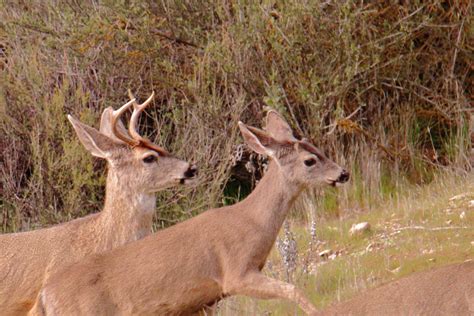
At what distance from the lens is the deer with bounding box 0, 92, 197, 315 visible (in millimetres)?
8484

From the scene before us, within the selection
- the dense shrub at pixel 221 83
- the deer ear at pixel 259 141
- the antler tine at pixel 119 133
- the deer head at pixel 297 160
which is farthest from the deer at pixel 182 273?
the dense shrub at pixel 221 83

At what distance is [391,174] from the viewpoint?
14273 millimetres

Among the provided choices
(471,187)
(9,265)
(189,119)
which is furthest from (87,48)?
(9,265)

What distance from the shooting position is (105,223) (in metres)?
8.99

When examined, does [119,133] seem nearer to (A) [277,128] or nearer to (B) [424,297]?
(A) [277,128]

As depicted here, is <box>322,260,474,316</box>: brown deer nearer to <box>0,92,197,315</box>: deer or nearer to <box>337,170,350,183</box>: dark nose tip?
<box>337,170,350,183</box>: dark nose tip

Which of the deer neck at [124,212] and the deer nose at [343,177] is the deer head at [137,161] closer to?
the deer neck at [124,212]

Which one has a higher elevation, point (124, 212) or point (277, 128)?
point (277, 128)

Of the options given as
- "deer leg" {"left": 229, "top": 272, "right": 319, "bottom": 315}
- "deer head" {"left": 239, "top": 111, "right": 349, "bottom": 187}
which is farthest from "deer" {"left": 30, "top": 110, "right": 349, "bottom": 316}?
"deer head" {"left": 239, "top": 111, "right": 349, "bottom": 187}

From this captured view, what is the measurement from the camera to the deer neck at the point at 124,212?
898 cm

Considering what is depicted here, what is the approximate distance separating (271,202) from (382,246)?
2.30 m

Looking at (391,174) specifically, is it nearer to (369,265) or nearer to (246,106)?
(246,106)

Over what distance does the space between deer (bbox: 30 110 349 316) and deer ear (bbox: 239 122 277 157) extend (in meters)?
0.56

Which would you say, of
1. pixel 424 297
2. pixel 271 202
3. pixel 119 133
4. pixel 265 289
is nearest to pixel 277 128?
pixel 271 202
